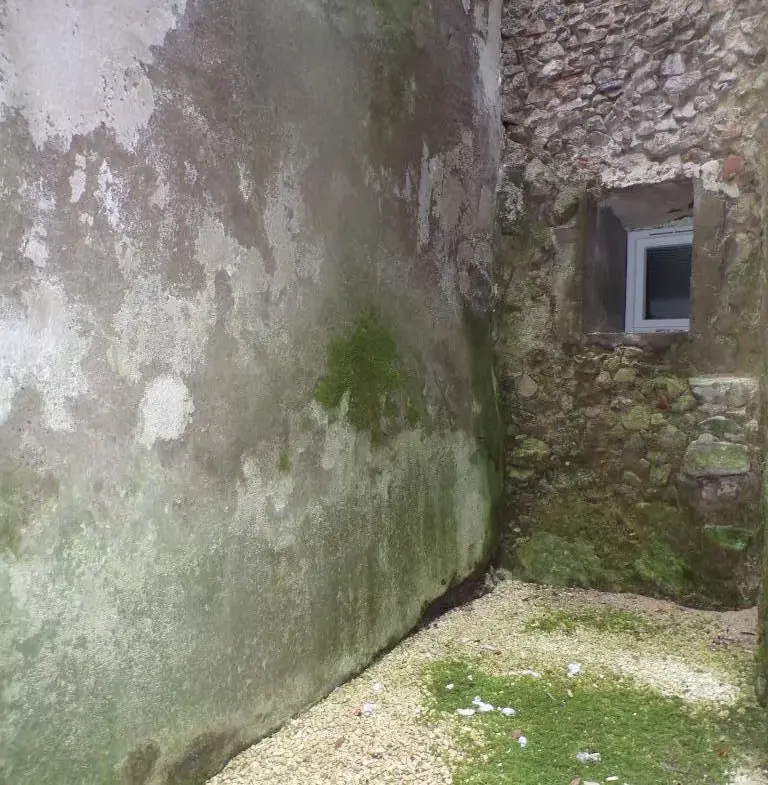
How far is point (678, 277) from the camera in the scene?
3.22 m

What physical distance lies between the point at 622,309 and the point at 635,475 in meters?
0.82

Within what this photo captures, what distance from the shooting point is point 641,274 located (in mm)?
3238

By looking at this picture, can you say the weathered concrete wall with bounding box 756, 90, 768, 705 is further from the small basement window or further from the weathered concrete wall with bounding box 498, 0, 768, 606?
the small basement window

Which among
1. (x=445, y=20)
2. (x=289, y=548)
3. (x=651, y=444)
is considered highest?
(x=445, y=20)

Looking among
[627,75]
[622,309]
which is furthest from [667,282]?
[627,75]

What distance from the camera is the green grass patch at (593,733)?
170 cm

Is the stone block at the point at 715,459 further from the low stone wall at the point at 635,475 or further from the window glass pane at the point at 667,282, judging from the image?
the window glass pane at the point at 667,282

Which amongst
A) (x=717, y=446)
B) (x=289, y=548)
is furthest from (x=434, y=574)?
(x=717, y=446)

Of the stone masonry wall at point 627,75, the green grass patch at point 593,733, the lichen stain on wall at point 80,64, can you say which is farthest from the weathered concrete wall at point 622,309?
the lichen stain on wall at point 80,64

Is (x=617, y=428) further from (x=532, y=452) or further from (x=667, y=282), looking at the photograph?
(x=667, y=282)

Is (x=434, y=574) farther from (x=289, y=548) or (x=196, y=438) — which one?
(x=196, y=438)

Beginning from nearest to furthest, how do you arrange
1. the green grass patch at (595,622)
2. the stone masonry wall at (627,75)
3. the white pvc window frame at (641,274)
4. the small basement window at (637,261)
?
the green grass patch at (595,622), the stone masonry wall at (627,75), the small basement window at (637,261), the white pvc window frame at (641,274)

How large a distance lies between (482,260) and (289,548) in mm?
1697

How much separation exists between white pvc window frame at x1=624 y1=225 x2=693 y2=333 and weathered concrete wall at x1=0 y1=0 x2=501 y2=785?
1.13m
